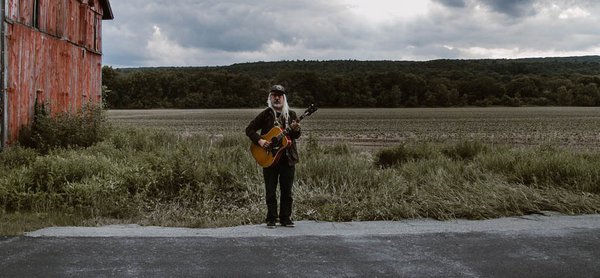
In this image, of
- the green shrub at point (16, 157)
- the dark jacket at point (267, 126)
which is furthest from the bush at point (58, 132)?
the dark jacket at point (267, 126)

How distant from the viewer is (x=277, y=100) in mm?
7051

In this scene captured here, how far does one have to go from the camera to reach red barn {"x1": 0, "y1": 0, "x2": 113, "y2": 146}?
510 inches

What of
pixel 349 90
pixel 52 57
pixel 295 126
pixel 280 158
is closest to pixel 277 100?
pixel 295 126

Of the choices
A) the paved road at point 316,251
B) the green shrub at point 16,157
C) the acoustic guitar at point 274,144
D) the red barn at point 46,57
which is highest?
the red barn at point 46,57

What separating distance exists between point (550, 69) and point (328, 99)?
5704 cm

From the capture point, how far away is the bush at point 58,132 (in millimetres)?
13539

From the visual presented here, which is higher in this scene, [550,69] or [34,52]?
[550,69]

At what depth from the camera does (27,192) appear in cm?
851

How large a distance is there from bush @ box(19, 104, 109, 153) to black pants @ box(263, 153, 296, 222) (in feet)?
25.5

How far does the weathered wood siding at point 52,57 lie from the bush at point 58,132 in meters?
0.24

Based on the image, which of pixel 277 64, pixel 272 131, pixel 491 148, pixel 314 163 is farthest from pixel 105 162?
pixel 277 64

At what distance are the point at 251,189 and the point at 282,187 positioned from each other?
2.08m

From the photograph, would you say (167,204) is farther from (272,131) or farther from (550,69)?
(550,69)

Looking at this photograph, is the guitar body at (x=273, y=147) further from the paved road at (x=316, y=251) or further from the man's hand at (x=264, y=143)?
the paved road at (x=316, y=251)
